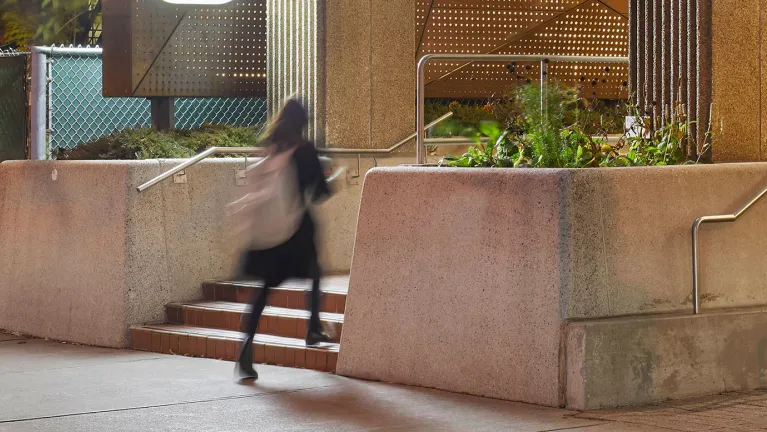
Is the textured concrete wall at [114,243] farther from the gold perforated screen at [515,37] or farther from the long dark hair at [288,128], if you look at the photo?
the gold perforated screen at [515,37]

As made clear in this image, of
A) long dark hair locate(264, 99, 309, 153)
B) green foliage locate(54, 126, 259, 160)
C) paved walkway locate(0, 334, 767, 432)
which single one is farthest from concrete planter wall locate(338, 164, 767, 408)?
green foliage locate(54, 126, 259, 160)

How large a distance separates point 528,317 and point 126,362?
12.0ft

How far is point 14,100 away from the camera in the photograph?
1401 centimetres

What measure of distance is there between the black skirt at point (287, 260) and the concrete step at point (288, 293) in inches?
22.1

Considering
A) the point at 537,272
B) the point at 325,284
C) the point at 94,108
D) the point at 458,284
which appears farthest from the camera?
the point at 94,108

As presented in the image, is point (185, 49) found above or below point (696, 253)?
above

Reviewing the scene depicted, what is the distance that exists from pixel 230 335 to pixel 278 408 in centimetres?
252

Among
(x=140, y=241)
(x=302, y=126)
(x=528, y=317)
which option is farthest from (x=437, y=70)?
(x=528, y=317)

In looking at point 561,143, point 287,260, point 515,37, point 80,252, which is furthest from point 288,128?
point 515,37

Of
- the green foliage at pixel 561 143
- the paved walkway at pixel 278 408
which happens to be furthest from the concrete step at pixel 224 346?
the green foliage at pixel 561 143

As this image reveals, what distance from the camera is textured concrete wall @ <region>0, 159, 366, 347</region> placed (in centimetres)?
1120

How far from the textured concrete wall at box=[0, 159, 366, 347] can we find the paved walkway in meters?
1.58

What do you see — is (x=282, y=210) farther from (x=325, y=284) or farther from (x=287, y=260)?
(x=325, y=284)

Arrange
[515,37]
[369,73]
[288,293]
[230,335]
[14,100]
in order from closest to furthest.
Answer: [230,335] < [288,293] < [369,73] < [14,100] < [515,37]
